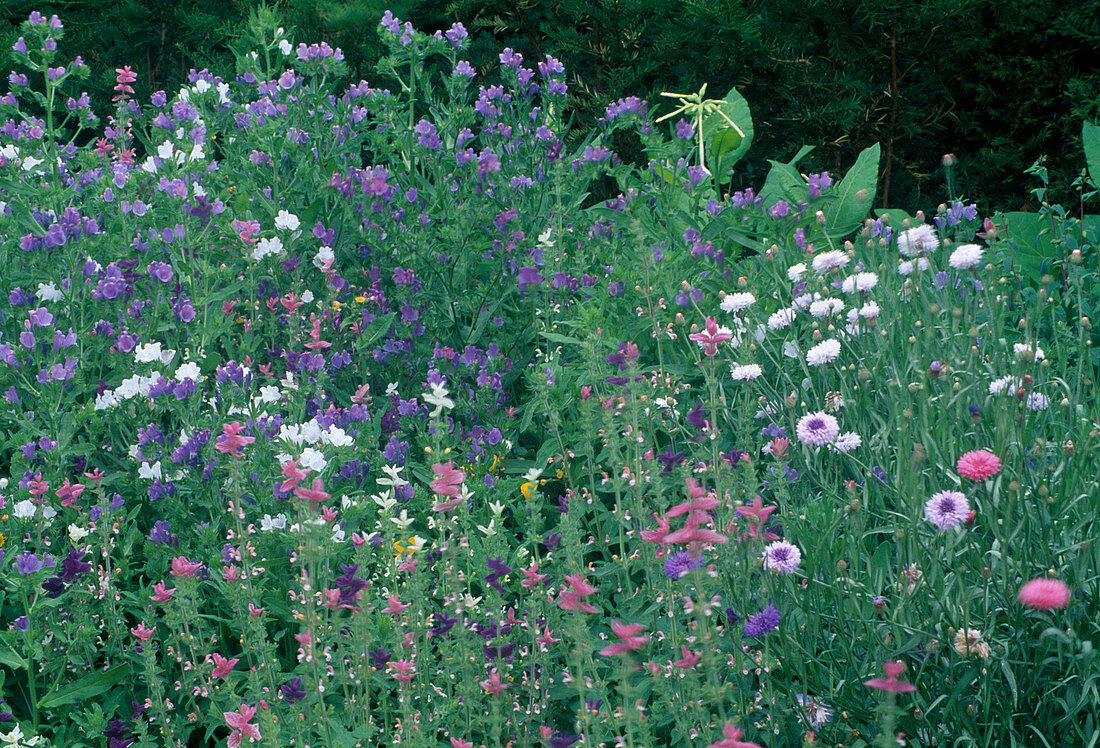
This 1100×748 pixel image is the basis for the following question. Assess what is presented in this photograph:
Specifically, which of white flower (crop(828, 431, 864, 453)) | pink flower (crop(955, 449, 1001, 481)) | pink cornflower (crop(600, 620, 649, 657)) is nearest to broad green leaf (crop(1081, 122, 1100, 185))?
white flower (crop(828, 431, 864, 453))

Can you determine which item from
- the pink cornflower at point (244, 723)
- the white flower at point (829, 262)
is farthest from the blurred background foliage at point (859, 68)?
the pink cornflower at point (244, 723)

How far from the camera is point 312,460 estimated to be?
2248 millimetres

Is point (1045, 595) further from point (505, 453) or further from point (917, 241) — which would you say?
point (505, 453)

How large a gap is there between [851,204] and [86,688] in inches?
133

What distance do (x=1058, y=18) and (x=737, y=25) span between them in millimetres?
1818

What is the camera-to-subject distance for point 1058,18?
5895 mm

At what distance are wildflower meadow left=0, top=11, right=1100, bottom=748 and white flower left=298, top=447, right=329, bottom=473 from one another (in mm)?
34

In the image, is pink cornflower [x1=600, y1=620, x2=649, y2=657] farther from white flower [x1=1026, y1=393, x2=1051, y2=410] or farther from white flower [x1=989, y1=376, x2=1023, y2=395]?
white flower [x1=1026, y1=393, x2=1051, y2=410]

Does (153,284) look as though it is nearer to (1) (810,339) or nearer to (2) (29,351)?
(2) (29,351)

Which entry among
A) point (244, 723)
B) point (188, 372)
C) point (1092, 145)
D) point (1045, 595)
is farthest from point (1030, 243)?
point (244, 723)

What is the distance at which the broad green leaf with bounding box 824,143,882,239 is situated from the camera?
4.30 metres

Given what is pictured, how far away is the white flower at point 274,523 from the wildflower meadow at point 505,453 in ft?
0.12

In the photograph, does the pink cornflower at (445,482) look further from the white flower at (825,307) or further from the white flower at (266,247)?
the white flower at (266,247)

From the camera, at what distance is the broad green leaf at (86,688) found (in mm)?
2238
